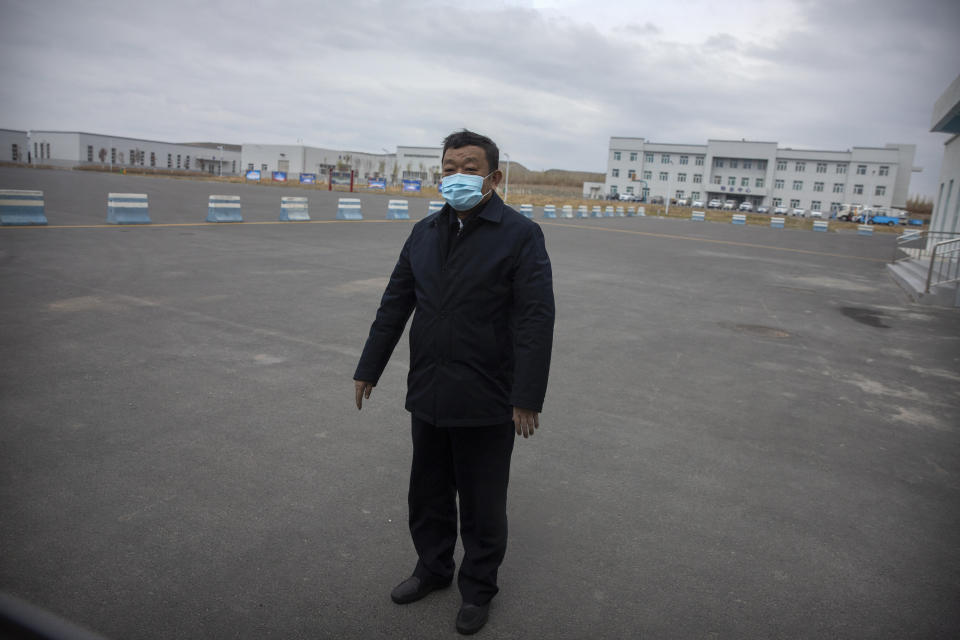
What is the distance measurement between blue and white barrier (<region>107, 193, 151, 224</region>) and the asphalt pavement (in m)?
8.11

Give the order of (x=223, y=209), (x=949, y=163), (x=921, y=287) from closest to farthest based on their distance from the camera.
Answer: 1. (x=921, y=287)
2. (x=223, y=209)
3. (x=949, y=163)

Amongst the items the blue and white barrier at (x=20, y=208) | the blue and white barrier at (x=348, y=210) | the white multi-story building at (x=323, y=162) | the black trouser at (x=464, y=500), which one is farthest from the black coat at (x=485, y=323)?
the white multi-story building at (x=323, y=162)

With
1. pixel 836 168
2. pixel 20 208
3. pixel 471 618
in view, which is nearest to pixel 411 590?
pixel 471 618

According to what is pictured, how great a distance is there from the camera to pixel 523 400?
2699mm

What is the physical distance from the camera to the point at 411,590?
298 cm

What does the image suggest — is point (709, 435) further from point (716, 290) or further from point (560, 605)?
point (716, 290)

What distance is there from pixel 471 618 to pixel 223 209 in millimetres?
19238

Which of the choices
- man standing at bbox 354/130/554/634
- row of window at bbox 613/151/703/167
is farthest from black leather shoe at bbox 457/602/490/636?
row of window at bbox 613/151/703/167

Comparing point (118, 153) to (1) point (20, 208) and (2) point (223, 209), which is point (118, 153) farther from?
(1) point (20, 208)

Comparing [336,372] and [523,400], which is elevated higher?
[523,400]

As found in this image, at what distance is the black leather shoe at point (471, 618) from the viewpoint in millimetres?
2787

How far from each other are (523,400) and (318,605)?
132 centimetres

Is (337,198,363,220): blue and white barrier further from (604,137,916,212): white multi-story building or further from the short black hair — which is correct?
(604,137,916,212): white multi-story building

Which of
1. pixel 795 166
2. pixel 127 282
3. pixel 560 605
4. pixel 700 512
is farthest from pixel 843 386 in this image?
pixel 795 166
